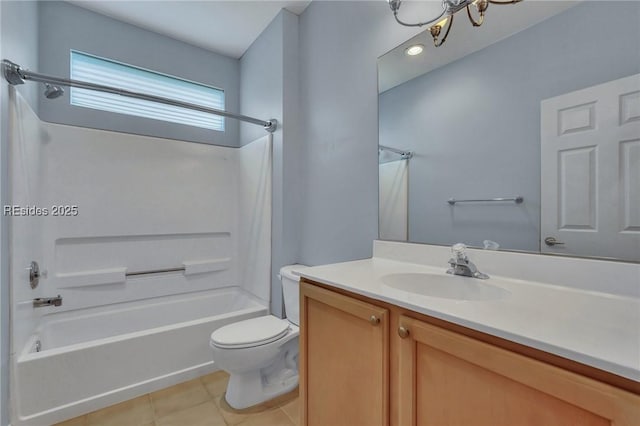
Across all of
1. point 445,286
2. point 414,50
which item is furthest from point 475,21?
point 445,286

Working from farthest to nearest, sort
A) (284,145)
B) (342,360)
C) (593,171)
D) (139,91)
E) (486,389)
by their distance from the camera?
(139,91), (284,145), (342,360), (593,171), (486,389)

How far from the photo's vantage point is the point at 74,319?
2.04 meters

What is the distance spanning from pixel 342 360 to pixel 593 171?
1.03 metres

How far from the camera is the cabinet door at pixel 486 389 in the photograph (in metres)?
0.47

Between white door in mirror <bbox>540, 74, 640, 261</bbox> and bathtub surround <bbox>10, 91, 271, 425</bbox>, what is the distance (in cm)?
180

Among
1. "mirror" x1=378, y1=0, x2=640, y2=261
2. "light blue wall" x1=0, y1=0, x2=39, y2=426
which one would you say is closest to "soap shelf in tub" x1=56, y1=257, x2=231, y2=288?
"light blue wall" x1=0, y1=0, x2=39, y2=426

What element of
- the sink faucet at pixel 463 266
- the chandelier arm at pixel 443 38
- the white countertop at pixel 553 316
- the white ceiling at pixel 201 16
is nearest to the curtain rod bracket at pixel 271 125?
the white ceiling at pixel 201 16

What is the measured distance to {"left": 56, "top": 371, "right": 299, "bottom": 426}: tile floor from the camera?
1.48 meters

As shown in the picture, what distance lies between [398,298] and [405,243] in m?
0.61

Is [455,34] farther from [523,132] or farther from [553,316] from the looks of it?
[553,316]

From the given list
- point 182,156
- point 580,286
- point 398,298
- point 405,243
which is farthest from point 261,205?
point 580,286

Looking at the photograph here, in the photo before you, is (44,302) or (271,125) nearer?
(44,302)

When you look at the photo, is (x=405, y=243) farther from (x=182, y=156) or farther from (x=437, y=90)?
(x=182, y=156)

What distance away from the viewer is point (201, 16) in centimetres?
217
